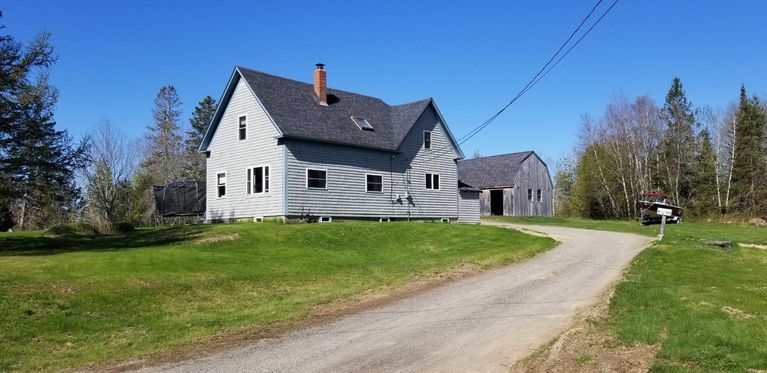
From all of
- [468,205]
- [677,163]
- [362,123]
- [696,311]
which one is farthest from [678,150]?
[696,311]

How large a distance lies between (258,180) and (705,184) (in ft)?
131

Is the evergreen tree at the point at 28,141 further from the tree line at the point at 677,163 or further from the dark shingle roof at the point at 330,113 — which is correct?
the tree line at the point at 677,163

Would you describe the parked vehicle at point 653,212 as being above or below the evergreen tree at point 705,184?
below

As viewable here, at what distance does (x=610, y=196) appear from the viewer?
55406mm

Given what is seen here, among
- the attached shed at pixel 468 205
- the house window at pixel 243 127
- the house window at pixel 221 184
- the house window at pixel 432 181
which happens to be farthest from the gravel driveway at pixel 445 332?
the attached shed at pixel 468 205

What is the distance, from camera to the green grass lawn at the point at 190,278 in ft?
33.7

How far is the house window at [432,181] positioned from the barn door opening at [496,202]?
17412mm

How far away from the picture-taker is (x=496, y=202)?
53.5 meters

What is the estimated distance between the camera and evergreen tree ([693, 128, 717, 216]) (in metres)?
50.8

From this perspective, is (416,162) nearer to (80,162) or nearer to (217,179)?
(217,179)

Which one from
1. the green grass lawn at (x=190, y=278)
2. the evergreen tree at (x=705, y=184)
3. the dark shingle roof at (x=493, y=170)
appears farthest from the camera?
the dark shingle roof at (x=493, y=170)

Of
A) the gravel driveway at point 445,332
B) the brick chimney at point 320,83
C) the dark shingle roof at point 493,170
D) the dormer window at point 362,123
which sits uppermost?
the brick chimney at point 320,83

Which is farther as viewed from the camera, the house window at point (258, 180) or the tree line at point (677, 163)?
the tree line at point (677, 163)

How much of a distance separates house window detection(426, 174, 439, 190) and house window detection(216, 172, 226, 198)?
11.7 meters
